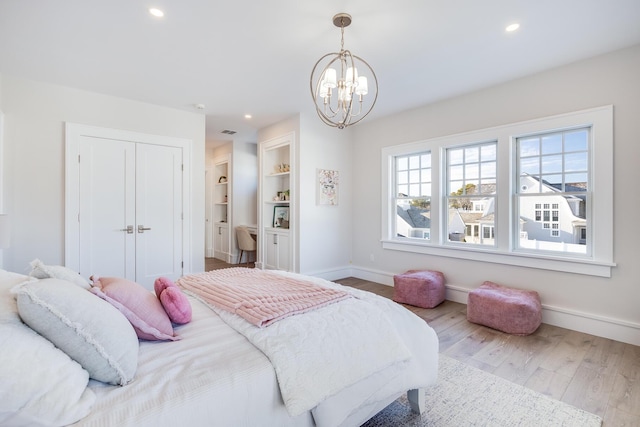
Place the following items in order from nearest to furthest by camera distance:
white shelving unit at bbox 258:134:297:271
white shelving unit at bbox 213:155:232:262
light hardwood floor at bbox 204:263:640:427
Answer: light hardwood floor at bbox 204:263:640:427
white shelving unit at bbox 258:134:297:271
white shelving unit at bbox 213:155:232:262

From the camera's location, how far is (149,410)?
0.92m

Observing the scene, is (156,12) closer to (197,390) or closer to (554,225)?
(197,390)

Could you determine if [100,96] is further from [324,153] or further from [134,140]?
[324,153]

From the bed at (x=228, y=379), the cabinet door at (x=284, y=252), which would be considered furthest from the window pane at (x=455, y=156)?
the bed at (x=228, y=379)

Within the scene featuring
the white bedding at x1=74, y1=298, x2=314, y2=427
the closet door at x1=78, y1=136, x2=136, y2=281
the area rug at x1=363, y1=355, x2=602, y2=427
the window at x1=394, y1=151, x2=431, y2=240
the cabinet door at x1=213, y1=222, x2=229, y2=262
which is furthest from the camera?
the cabinet door at x1=213, y1=222, x2=229, y2=262

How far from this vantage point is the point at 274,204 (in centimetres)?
543

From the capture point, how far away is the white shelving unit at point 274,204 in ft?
16.1

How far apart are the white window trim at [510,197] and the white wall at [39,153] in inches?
155

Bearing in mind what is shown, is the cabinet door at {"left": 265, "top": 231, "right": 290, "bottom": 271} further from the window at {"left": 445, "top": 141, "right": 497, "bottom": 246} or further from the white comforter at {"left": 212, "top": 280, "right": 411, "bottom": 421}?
the white comforter at {"left": 212, "top": 280, "right": 411, "bottom": 421}

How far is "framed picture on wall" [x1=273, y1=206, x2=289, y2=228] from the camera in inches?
210

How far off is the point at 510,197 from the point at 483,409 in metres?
2.43

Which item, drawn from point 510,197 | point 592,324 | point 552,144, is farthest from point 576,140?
point 592,324

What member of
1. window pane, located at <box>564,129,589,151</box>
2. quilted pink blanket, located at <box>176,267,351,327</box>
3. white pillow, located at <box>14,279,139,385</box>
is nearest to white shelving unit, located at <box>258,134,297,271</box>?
quilted pink blanket, located at <box>176,267,351,327</box>

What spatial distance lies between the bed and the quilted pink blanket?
0.05 m
